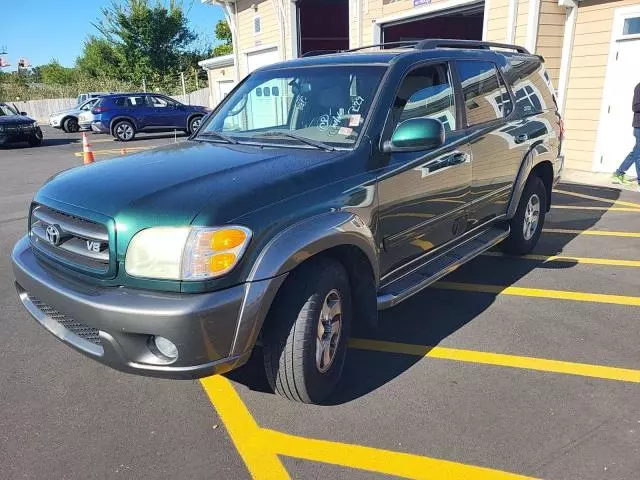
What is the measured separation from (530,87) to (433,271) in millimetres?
2585

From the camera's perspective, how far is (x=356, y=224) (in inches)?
116

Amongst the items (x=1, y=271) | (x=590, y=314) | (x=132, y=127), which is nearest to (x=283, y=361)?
(x=590, y=314)

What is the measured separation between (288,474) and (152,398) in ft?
3.58

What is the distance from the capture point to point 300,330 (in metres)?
2.70

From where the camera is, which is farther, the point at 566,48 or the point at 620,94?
the point at 566,48

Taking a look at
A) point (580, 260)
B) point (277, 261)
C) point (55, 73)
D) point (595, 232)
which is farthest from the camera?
point (55, 73)

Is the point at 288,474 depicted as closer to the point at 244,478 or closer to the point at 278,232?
the point at 244,478

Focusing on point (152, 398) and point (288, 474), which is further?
point (152, 398)

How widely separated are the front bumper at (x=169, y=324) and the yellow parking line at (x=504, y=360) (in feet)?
4.72

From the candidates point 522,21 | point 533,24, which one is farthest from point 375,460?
point 522,21

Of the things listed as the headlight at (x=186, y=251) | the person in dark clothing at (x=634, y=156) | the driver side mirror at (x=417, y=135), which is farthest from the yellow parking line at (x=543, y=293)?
the person in dark clothing at (x=634, y=156)

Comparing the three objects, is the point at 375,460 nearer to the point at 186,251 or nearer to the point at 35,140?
the point at 186,251

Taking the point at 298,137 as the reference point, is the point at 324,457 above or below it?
below

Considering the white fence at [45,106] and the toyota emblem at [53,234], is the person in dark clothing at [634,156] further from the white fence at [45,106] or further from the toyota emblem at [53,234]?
the white fence at [45,106]
